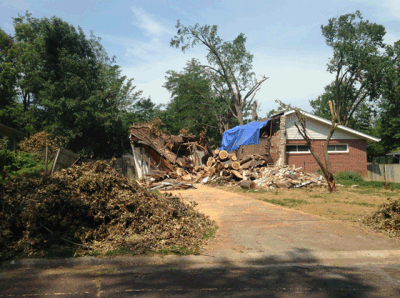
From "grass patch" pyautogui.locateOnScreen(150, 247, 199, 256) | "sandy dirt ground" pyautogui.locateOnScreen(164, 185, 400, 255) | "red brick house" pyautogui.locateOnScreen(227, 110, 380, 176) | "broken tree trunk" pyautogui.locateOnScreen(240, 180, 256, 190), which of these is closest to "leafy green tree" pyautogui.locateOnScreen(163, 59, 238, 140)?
"red brick house" pyautogui.locateOnScreen(227, 110, 380, 176)

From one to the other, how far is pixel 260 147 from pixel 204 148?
4.15m

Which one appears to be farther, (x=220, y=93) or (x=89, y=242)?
(x=220, y=93)

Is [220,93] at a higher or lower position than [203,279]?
higher

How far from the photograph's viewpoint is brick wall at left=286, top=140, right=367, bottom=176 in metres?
23.3

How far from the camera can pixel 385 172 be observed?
22.5 metres

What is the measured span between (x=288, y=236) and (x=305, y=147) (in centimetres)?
1789

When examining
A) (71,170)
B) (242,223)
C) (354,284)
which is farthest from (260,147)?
(354,284)

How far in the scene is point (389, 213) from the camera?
25.2 ft

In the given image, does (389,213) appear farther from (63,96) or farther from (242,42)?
(242,42)

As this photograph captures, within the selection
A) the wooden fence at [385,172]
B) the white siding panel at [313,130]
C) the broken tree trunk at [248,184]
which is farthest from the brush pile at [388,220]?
the wooden fence at [385,172]

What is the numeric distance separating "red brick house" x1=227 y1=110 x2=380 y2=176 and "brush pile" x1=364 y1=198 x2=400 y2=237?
14.4m

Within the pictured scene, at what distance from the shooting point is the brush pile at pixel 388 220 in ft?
23.8

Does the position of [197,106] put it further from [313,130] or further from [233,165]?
[233,165]

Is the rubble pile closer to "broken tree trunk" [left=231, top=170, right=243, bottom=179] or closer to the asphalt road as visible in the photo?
"broken tree trunk" [left=231, top=170, right=243, bottom=179]
